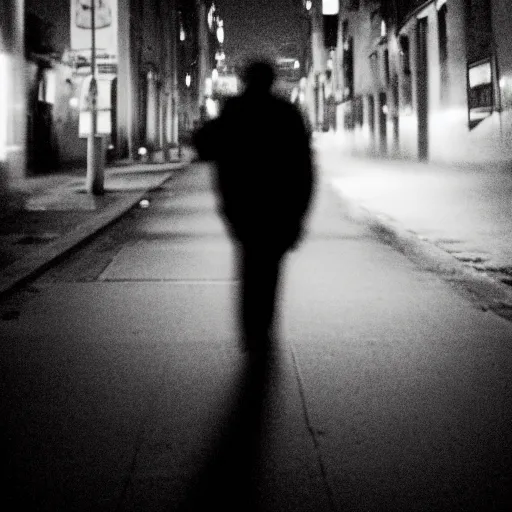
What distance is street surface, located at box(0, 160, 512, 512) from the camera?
3.44m

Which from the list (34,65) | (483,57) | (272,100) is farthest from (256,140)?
(34,65)

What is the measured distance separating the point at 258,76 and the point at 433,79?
29.0 m

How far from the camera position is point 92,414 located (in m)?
4.45

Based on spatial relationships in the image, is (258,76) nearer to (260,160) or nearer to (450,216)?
(260,160)

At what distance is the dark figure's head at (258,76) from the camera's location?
17.9 feet

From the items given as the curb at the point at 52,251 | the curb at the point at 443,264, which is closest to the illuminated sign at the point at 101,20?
the curb at the point at 52,251

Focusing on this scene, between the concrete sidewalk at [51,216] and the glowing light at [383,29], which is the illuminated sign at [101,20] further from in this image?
the glowing light at [383,29]

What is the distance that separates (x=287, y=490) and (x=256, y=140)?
2.74 meters

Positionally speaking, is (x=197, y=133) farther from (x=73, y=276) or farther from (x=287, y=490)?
(x=73, y=276)

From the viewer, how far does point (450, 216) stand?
15.4 m

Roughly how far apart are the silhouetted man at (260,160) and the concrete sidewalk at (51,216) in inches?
11.6

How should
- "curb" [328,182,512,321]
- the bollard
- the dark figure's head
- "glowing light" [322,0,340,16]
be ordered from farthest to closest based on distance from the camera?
"glowing light" [322,0,340,16]
the bollard
"curb" [328,182,512,321]
the dark figure's head

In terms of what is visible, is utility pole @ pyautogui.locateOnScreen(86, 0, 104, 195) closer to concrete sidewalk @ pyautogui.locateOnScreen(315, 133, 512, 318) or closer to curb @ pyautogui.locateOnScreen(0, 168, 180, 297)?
curb @ pyautogui.locateOnScreen(0, 168, 180, 297)

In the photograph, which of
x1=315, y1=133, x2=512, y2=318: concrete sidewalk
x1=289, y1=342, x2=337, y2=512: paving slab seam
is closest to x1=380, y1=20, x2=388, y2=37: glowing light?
x1=315, y1=133, x2=512, y2=318: concrete sidewalk
